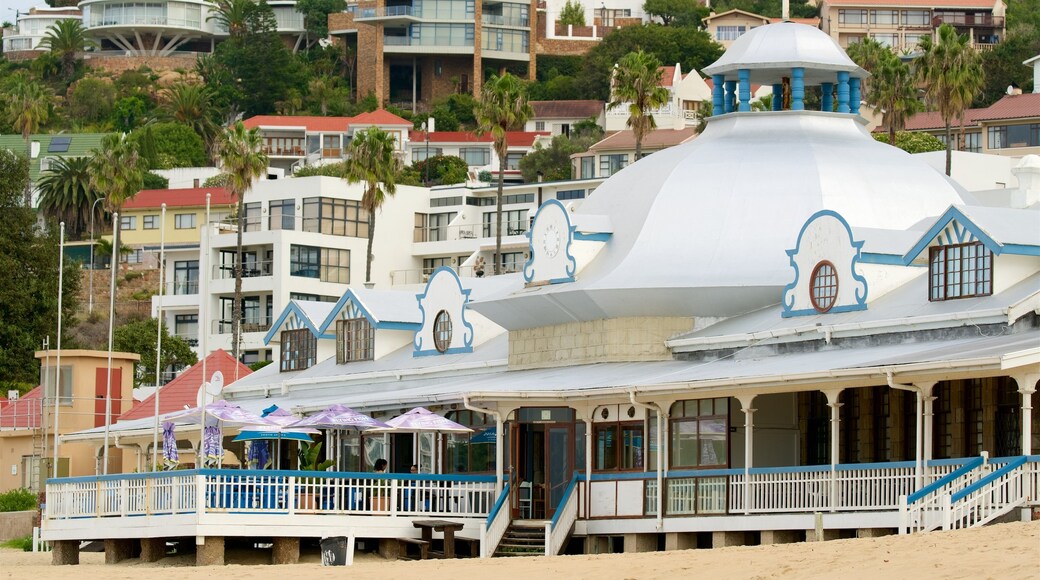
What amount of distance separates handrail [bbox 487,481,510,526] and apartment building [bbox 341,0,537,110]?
136 meters

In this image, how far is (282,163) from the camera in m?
170

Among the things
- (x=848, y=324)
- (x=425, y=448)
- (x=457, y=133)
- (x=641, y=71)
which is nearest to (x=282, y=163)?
(x=457, y=133)

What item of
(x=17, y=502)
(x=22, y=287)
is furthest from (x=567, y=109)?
(x=17, y=502)

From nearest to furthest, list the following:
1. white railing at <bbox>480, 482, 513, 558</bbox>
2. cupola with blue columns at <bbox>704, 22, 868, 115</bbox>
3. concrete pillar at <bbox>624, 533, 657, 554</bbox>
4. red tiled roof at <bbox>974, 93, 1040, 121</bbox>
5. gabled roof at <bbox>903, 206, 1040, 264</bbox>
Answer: gabled roof at <bbox>903, 206, 1040, 264</bbox> → concrete pillar at <bbox>624, 533, 657, 554</bbox> → white railing at <bbox>480, 482, 513, 558</bbox> → cupola with blue columns at <bbox>704, 22, 868, 115</bbox> → red tiled roof at <bbox>974, 93, 1040, 121</bbox>

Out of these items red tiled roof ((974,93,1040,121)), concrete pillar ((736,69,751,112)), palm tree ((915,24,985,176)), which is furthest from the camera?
red tiled roof ((974,93,1040,121))

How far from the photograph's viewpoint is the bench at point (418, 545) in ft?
142

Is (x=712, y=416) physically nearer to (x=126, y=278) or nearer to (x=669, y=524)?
(x=669, y=524)

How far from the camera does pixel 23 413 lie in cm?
7419

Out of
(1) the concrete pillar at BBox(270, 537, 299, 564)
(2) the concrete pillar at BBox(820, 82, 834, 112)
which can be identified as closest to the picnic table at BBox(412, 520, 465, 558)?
(1) the concrete pillar at BBox(270, 537, 299, 564)

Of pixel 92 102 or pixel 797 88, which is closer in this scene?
pixel 797 88

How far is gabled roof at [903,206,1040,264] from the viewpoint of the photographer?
128 ft

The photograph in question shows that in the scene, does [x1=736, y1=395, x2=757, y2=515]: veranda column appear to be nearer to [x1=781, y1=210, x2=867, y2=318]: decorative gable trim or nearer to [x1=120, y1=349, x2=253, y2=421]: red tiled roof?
[x1=781, y1=210, x2=867, y2=318]: decorative gable trim

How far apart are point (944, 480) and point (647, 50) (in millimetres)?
140533

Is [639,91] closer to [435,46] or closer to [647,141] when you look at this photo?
[647,141]
